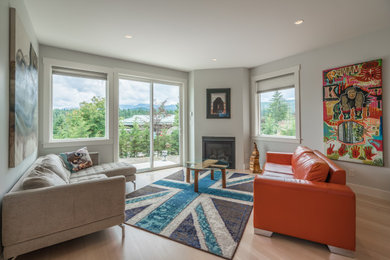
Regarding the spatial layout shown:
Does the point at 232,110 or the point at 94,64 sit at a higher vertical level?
the point at 94,64

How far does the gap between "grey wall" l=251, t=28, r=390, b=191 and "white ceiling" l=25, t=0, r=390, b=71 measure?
183 mm

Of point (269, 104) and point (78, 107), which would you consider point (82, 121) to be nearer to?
point (78, 107)

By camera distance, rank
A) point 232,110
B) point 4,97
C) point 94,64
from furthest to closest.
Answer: point 232,110 → point 94,64 → point 4,97

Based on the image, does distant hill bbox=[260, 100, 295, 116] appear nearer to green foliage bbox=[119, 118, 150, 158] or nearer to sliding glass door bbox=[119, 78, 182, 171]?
sliding glass door bbox=[119, 78, 182, 171]

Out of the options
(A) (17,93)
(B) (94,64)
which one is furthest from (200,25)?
(B) (94,64)

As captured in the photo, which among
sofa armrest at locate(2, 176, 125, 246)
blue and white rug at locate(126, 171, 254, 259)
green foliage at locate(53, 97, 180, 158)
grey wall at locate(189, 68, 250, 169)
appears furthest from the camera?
grey wall at locate(189, 68, 250, 169)

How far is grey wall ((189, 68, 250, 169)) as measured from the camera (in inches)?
187

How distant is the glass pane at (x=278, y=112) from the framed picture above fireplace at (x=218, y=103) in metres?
0.90

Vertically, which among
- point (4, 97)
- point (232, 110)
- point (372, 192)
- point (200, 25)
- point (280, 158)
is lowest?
point (372, 192)

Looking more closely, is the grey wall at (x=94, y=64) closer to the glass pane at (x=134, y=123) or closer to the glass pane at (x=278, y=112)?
the glass pane at (x=134, y=123)

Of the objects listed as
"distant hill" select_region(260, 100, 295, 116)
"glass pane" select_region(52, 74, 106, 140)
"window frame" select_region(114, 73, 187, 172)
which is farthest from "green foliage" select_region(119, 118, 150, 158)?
"distant hill" select_region(260, 100, 295, 116)

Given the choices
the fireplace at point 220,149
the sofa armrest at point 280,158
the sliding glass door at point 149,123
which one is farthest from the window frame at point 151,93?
the sofa armrest at point 280,158

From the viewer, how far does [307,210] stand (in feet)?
5.78

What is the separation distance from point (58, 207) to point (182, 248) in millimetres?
1219
